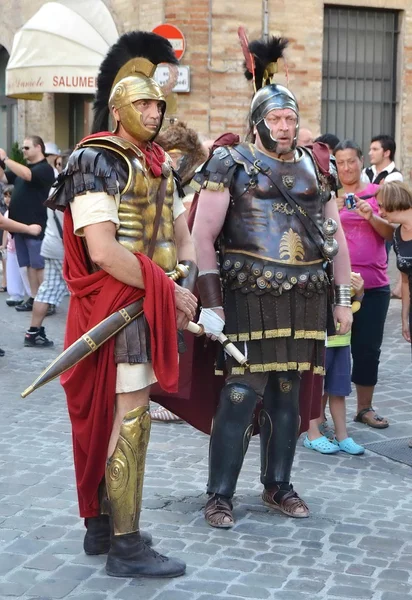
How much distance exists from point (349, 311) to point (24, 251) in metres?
6.78

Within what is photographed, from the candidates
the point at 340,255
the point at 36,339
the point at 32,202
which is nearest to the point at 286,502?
the point at 340,255

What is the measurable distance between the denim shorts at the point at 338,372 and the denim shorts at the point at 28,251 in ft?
17.9

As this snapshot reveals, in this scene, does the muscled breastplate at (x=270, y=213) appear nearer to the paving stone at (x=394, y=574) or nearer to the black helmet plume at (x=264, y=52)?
the black helmet plume at (x=264, y=52)

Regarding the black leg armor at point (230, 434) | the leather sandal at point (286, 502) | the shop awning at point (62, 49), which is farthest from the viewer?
the shop awning at point (62, 49)

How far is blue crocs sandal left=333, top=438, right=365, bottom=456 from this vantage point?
6441mm

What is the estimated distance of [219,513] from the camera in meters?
5.03

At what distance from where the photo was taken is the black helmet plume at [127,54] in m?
4.52

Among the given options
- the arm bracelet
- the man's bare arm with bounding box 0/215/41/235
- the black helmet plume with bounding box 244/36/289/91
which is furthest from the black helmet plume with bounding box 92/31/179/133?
the man's bare arm with bounding box 0/215/41/235

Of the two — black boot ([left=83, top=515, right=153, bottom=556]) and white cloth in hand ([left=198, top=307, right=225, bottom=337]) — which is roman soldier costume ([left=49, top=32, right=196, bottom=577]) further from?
white cloth in hand ([left=198, top=307, right=225, bottom=337])

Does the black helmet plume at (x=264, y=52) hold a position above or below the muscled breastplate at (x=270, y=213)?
above

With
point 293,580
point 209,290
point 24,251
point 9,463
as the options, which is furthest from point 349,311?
point 24,251

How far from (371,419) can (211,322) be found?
8.24 feet

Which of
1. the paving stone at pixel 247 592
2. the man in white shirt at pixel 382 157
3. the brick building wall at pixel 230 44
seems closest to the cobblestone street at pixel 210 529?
the paving stone at pixel 247 592

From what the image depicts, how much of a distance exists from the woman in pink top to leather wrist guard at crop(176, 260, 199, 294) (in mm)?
2497
